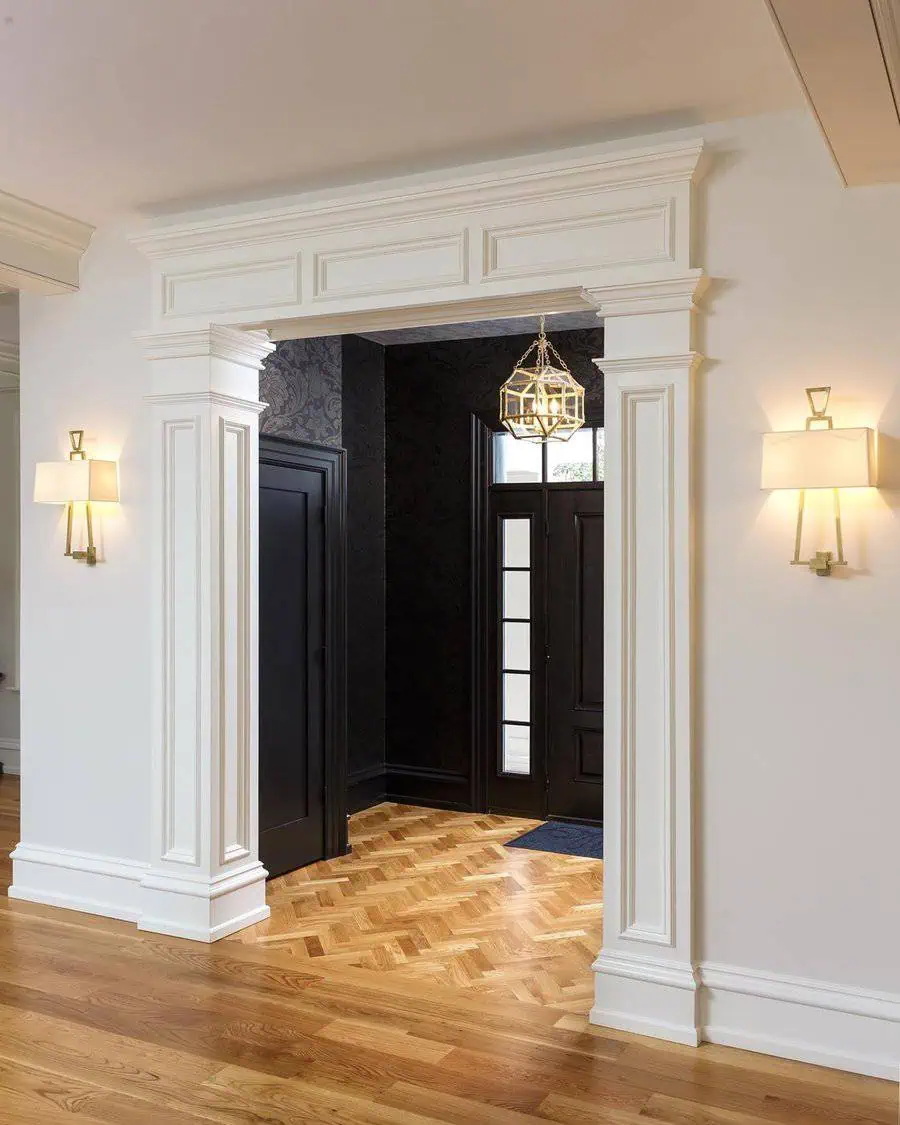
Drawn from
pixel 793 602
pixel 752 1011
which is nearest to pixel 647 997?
pixel 752 1011

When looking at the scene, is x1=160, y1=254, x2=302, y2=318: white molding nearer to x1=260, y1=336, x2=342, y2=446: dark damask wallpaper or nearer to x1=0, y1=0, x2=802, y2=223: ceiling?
x1=0, y1=0, x2=802, y2=223: ceiling

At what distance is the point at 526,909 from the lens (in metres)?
4.73

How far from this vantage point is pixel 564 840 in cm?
595

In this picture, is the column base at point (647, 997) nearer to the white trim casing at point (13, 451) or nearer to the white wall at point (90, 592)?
→ the white wall at point (90, 592)

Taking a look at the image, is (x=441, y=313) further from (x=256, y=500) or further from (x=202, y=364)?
(x=256, y=500)

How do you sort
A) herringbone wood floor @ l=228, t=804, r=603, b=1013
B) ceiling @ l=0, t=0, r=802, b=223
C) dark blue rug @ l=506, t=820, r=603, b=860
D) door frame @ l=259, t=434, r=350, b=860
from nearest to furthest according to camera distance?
1. ceiling @ l=0, t=0, r=802, b=223
2. herringbone wood floor @ l=228, t=804, r=603, b=1013
3. door frame @ l=259, t=434, r=350, b=860
4. dark blue rug @ l=506, t=820, r=603, b=860

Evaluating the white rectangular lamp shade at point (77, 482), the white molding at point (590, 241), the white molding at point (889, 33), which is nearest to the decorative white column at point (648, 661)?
the white molding at point (590, 241)

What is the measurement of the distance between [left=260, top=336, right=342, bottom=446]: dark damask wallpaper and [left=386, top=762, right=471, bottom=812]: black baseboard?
2180mm

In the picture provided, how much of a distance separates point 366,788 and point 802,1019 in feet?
12.5

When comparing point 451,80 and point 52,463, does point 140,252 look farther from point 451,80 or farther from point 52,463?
point 451,80

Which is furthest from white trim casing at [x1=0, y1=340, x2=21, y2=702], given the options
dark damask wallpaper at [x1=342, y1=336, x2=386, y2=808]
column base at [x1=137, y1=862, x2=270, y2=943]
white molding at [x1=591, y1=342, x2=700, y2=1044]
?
white molding at [x1=591, y1=342, x2=700, y2=1044]

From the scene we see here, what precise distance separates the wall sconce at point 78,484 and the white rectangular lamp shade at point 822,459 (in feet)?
8.80

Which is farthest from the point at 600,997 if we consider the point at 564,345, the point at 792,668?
the point at 564,345

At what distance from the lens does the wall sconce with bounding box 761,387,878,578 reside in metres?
3.07
